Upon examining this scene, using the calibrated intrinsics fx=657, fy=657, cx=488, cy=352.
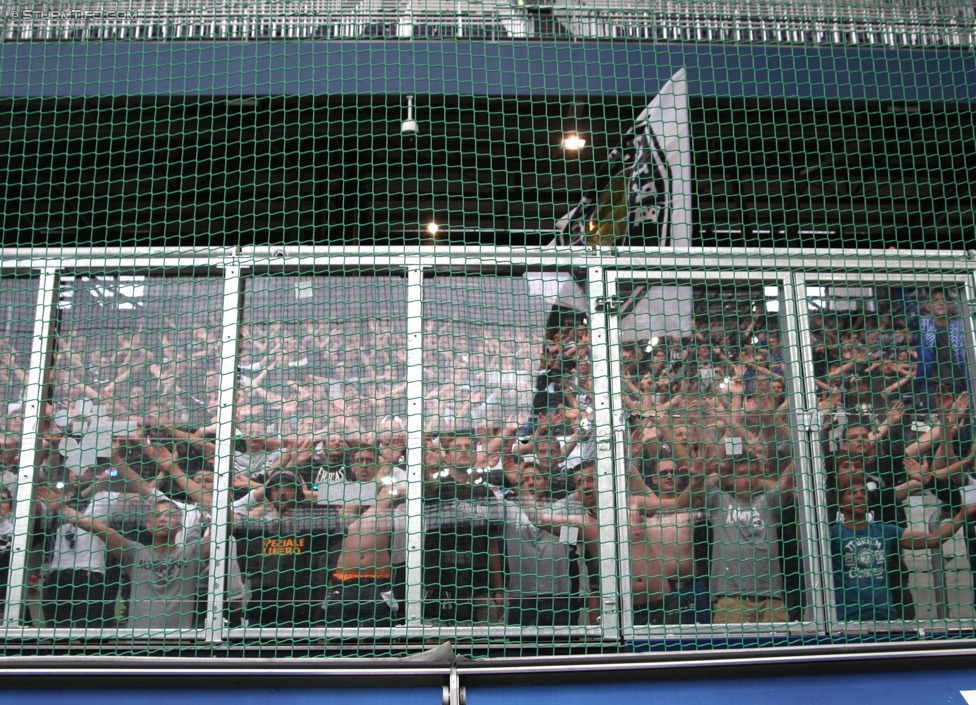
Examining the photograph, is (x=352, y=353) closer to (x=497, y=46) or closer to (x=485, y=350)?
(x=485, y=350)

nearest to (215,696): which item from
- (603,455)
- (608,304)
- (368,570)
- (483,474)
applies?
(368,570)

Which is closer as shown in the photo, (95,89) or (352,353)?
(352,353)

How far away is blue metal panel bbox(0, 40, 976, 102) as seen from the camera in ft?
10.1

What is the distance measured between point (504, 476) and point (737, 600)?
99 centimetres

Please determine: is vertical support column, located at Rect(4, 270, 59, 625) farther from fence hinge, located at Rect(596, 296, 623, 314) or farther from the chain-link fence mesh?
fence hinge, located at Rect(596, 296, 623, 314)

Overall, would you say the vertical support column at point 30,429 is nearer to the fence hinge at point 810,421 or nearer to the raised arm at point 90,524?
the raised arm at point 90,524

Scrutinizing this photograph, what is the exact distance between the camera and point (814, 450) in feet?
8.20

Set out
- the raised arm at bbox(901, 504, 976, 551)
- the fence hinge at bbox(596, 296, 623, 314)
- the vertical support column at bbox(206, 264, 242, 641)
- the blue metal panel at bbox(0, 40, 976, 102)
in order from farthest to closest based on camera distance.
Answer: the blue metal panel at bbox(0, 40, 976, 102), the fence hinge at bbox(596, 296, 623, 314), the raised arm at bbox(901, 504, 976, 551), the vertical support column at bbox(206, 264, 242, 641)

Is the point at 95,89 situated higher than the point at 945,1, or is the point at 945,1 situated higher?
the point at 945,1

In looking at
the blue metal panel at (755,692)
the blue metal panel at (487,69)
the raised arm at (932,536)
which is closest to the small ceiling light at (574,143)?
the blue metal panel at (487,69)

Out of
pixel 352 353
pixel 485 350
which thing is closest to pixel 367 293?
pixel 352 353

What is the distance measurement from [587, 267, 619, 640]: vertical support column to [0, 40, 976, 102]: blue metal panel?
110 centimetres

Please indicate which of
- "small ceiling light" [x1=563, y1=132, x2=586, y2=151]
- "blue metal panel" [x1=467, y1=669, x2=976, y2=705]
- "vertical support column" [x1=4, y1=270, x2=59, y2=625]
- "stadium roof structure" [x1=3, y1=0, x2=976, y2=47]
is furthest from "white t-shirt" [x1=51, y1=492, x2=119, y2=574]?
"small ceiling light" [x1=563, y1=132, x2=586, y2=151]

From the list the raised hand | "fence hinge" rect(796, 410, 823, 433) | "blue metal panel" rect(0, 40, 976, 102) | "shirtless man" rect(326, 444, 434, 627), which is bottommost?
"shirtless man" rect(326, 444, 434, 627)
